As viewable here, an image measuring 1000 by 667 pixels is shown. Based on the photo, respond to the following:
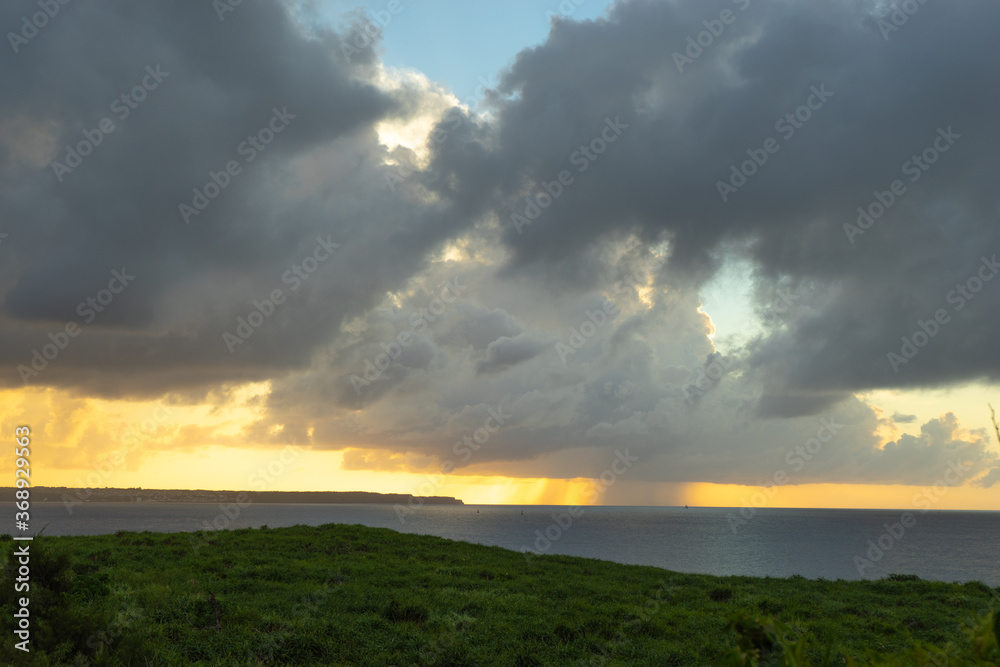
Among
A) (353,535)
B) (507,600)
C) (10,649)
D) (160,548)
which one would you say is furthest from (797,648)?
(353,535)

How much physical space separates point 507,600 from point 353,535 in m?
18.2

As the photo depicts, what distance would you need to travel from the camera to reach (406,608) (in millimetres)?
18250

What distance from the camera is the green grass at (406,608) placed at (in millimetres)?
13250

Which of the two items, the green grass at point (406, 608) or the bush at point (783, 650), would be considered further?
the green grass at point (406, 608)

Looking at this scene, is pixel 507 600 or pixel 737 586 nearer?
pixel 507 600

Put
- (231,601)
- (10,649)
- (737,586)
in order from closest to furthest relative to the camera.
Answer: (10,649), (231,601), (737,586)

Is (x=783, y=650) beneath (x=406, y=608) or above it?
above

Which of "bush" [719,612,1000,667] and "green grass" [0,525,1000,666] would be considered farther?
"green grass" [0,525,1000,666]

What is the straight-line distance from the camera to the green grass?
1325 centimetres

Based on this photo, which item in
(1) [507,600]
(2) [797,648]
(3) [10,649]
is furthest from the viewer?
(1) [507,600]

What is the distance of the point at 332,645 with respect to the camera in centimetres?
1482

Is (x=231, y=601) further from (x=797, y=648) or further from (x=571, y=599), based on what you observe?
(x=797, y=648)

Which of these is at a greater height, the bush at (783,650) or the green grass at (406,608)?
the bush at (783,650)

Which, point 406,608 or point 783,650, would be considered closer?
point 783,650
